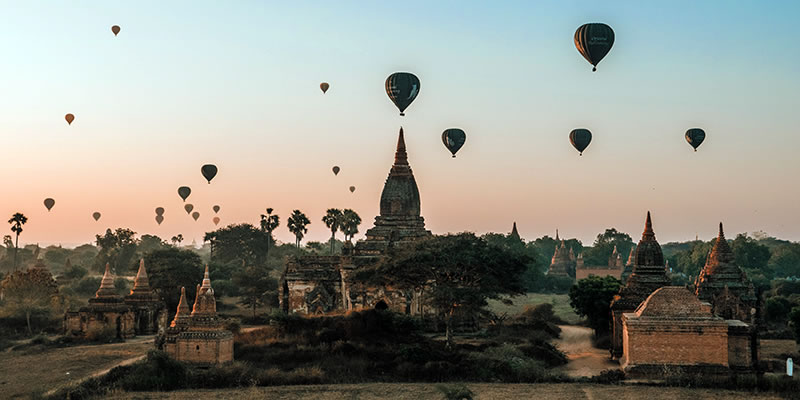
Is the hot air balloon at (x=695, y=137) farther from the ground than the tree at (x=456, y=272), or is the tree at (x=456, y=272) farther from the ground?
the hot air balloon at (x=695, y=137)

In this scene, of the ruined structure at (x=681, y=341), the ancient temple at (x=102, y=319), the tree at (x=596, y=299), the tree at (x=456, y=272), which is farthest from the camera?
the ancient temple at (x=102, y=319)

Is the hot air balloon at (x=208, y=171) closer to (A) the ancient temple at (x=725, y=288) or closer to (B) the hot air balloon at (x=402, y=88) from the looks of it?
(B) the hot air balloon at (x=402, y=88)

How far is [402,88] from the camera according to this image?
1843 inches

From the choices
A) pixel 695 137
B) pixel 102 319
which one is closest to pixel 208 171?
pixel 102 319

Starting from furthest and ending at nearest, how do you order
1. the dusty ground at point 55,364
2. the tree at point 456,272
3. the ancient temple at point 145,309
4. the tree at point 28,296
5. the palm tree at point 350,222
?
the palm tree at point 350,222, the tree at point 28,296, the ancient temple at point 145,309, the tree at point 456,272, the dusty ground at point 55,364

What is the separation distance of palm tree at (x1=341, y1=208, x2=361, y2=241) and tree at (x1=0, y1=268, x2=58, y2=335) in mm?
29406

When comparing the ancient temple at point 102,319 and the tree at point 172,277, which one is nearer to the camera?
the ancient temple at point 102,319

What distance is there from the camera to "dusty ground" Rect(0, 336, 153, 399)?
2992 centimetres

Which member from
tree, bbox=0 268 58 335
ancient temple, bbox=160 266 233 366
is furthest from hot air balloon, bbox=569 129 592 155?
tree, bbox=0 268 58 335

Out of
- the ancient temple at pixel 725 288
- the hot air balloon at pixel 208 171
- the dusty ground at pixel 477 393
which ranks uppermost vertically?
the hot air balloon at pixel 208 171

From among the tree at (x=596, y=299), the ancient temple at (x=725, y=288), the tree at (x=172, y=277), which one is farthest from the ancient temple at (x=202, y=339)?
the ancient temple at (x=725, y=288)

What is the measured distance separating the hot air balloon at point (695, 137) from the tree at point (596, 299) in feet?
31.9

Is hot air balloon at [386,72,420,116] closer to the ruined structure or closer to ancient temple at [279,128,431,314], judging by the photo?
ancient temple at [279,128,431,314]

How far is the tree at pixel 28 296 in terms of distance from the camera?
162 ft
